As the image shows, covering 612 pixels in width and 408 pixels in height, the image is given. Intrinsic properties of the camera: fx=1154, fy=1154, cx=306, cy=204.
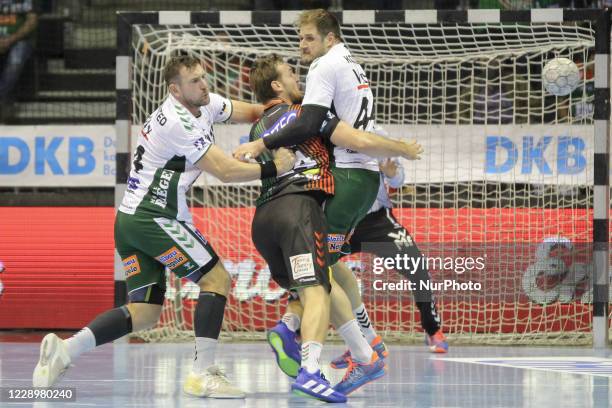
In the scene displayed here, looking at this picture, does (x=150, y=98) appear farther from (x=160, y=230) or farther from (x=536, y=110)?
(x=160, y=230)

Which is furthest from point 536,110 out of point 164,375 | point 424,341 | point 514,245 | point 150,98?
point 164,375

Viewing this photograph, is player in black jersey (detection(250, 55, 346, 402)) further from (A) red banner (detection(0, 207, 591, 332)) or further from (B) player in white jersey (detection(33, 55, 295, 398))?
(A) red banner (detection(0, 207, 591, 332))

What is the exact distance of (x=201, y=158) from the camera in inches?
243

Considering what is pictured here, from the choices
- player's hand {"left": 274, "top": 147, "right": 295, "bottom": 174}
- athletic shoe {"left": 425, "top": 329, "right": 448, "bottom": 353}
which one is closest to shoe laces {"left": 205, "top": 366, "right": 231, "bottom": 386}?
player's hand {"left": 274, "top": 147, "right": 295, "bottom": 174}

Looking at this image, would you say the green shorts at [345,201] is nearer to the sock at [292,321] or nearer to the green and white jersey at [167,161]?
the sock at [292,321]

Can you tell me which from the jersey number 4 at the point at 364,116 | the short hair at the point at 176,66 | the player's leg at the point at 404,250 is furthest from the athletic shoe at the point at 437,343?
the short hair at the point at 176,66

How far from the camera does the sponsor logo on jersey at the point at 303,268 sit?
5.89 meters

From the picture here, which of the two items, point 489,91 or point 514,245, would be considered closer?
point 514,245

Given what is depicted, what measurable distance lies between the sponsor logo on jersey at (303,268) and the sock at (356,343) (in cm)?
42

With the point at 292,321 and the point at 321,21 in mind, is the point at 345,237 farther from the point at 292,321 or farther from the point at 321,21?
the point at 321,21

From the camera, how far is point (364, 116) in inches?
249

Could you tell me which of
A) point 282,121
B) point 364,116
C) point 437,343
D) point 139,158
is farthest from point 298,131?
point 437,343

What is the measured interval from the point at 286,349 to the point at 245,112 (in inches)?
59.1

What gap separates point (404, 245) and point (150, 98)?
312 centimetres
